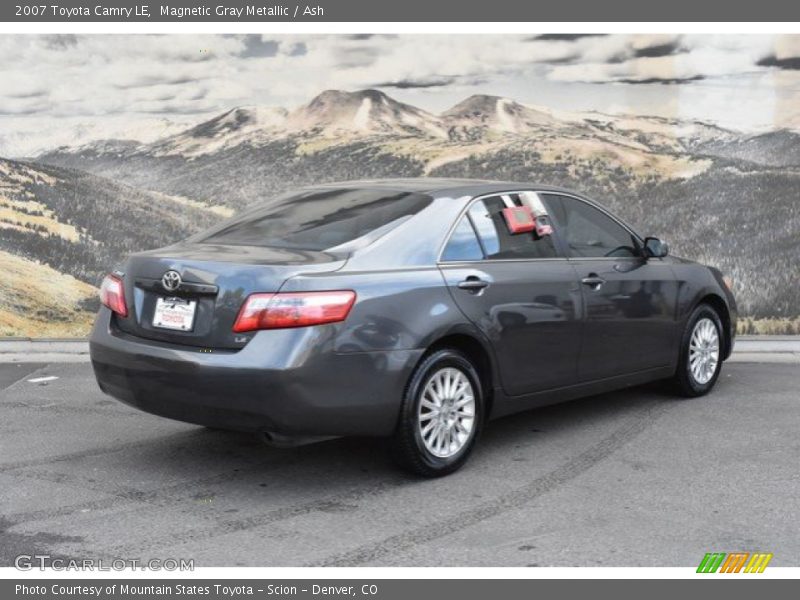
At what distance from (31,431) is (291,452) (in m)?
1.71

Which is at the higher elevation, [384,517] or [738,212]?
[738,212]

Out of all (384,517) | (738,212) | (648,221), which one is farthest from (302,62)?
(384,517)

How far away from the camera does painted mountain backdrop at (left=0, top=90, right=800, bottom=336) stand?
407 inches

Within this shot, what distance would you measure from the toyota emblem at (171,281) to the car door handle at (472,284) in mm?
1435

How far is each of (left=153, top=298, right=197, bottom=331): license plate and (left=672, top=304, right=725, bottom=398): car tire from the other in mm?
3628

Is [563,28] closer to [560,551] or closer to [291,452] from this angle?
[291,452]

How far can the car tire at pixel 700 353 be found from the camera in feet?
24.2

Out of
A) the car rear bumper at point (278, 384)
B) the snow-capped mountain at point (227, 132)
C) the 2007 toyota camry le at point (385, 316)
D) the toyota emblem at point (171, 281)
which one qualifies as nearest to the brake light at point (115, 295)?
the 2007 toyota camry le at point (385, 316)

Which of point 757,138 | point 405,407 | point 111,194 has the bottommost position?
point 405,407

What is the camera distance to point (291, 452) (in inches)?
239

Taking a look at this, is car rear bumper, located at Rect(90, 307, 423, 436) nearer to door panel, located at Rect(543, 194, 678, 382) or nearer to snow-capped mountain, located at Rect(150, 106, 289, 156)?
door panel, located at Rect(543, 194, 678, 382)

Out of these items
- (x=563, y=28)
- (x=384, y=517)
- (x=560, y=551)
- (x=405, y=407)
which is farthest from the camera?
(x=563, y=28)

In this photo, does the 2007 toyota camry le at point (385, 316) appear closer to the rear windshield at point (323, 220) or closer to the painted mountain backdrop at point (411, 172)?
the rear windshield at point (323, 220)

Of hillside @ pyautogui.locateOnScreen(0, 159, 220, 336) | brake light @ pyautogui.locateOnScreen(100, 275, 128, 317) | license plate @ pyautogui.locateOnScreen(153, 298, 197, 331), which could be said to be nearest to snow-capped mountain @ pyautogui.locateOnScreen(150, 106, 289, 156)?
hillside @ pyautogui.locateOnScreen(0, 159, 220, 336)
